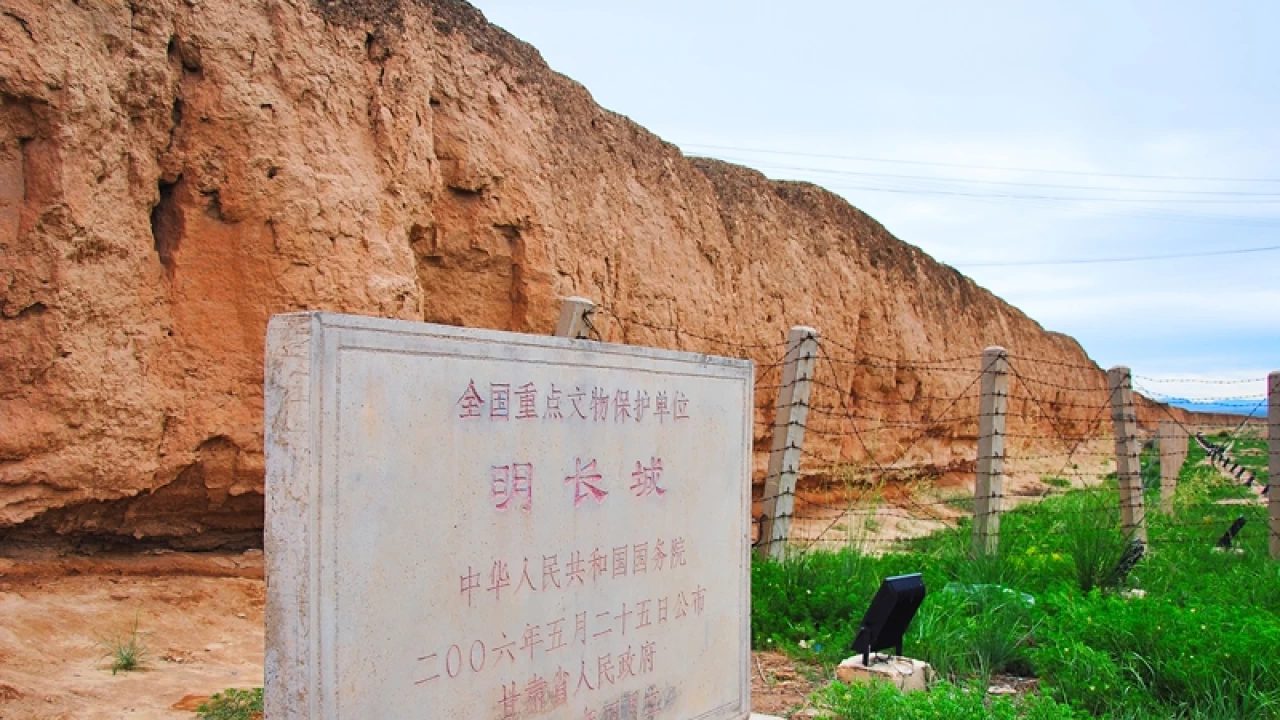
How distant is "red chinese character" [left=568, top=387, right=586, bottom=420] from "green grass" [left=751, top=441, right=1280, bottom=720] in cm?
192

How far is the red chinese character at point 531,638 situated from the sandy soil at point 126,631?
180cm

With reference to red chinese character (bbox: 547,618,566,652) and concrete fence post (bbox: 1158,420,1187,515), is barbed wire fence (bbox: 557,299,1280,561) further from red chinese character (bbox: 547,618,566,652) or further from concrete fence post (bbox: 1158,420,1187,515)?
red chinese character (bbox: 547,618,566,652)

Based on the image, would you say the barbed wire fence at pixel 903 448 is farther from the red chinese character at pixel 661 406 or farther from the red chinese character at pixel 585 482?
the red chinese character at pixel 585 482

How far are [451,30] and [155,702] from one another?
5.68 meters

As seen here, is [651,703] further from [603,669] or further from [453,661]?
[453,661]

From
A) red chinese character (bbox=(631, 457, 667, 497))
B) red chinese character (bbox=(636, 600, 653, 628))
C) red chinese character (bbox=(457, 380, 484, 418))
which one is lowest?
red chinese character (bbox=(636, 600, 653, 628))

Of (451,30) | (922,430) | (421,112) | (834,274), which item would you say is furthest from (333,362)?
(922,430)

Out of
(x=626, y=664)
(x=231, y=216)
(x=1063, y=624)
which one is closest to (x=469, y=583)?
(x=626, y=664)

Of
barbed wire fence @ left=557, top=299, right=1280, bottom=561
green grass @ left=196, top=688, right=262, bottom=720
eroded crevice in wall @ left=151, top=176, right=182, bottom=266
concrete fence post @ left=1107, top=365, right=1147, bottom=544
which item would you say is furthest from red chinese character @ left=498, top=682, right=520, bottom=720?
concrete fence post @ left=1107, top=365, right=1147, bottom=544

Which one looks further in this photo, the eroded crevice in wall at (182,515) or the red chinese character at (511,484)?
the eroded crevice in wall at (182,515)

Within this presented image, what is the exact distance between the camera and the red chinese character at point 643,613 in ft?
11.6

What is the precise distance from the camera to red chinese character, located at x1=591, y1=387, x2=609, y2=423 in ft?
11.1

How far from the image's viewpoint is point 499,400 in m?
3.01

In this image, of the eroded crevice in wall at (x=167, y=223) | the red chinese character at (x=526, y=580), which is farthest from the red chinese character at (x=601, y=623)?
the eroded crevice in wall at (x=167, y=223)
